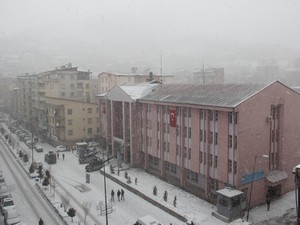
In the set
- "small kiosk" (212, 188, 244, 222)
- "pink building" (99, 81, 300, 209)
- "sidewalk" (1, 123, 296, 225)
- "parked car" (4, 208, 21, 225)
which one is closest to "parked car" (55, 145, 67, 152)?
"sidewalk" (1, 123, 296, 225)

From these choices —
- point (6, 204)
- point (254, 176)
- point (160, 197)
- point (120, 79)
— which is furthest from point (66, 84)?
point (254, 176)

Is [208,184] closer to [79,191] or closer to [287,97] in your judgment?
[287,97]

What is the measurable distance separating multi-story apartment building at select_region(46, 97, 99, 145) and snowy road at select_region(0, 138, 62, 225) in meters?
13.2

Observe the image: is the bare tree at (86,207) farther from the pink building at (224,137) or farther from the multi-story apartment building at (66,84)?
the multi-story apartment building at (66,84)

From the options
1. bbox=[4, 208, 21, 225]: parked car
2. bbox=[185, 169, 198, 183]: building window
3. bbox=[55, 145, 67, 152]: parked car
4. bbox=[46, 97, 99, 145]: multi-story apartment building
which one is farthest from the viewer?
bbox=[46, 97, 99, 145]: multi-story apartment building

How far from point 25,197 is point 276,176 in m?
31.0

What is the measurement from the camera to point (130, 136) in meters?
55.1

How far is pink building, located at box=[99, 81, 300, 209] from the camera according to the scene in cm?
3622

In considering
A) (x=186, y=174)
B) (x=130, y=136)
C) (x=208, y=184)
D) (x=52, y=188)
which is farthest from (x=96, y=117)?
(x=208, y=184)

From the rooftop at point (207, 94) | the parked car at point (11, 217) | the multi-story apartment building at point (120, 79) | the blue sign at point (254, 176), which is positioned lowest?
the parked car at point (11, 217)

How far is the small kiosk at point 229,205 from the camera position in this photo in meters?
33.8

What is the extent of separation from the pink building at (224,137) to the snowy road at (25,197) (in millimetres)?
17047

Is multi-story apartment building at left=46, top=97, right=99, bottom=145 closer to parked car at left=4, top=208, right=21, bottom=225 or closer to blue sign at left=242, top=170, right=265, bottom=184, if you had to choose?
parked car at left=4, top=208, right=21, bottom=225

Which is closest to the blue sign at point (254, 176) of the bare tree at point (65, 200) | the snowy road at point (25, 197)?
the bare tree at point (65, 200)
